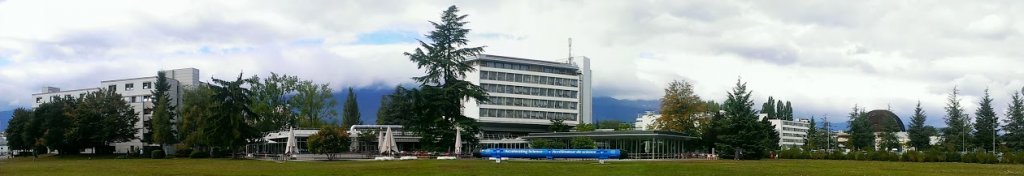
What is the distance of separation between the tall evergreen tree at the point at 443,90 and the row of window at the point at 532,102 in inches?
1727

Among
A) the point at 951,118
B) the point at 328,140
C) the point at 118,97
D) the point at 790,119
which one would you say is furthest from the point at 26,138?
the point at 790,119

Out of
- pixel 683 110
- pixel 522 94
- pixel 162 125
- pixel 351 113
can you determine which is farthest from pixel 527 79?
pixel 162 125

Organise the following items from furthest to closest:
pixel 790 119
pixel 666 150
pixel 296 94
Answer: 1. pixel 790 119
2. pixel 296 94
3. pixel 666 150

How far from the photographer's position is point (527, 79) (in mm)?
117312

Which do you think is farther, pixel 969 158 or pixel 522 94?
pixel 522 94

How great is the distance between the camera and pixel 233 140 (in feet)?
219

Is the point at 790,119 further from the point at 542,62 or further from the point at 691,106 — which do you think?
the point at 691,106

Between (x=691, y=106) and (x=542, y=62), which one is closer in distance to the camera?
(x=691, y=106)

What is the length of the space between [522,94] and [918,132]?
5329 centimetres

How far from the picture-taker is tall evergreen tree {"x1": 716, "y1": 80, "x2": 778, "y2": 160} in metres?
66.6

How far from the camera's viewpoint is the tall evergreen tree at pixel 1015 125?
7681 cm

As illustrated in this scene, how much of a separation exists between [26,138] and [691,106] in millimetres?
68836

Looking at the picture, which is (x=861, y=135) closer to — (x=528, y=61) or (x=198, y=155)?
(x=528, y=61)

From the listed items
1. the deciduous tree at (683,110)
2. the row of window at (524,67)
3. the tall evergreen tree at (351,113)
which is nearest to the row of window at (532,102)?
the row of window at (524,67)
